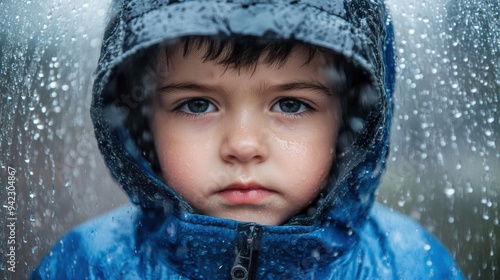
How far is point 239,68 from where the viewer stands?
1.02m

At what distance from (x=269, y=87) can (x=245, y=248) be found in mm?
276

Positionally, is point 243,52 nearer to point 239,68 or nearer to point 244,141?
point 239,68

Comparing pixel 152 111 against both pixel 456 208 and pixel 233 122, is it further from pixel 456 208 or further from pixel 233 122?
pixel 456 208

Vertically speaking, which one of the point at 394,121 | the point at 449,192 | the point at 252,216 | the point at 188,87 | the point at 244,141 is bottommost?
the point at 449,192

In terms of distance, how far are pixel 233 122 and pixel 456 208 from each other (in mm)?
1113

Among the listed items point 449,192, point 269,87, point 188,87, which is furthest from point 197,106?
point 449,192

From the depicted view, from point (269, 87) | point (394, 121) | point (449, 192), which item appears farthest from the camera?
point (449, 192)

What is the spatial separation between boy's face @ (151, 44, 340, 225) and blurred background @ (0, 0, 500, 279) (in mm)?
599

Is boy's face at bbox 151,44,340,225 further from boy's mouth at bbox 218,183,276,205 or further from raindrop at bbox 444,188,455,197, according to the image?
raindrop at bbox 444,188,455,197

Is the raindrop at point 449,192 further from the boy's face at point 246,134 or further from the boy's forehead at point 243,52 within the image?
the boy's forehead at point 243,52

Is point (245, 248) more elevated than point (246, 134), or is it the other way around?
point (246, 134)

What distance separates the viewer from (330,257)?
1.15m

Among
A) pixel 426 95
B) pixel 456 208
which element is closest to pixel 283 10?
pixel 426 95

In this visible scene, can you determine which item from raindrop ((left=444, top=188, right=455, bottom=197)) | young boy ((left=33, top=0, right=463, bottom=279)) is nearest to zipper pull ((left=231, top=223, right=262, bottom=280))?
young boy ((left=33, top=0, right=463, bottom=279))
